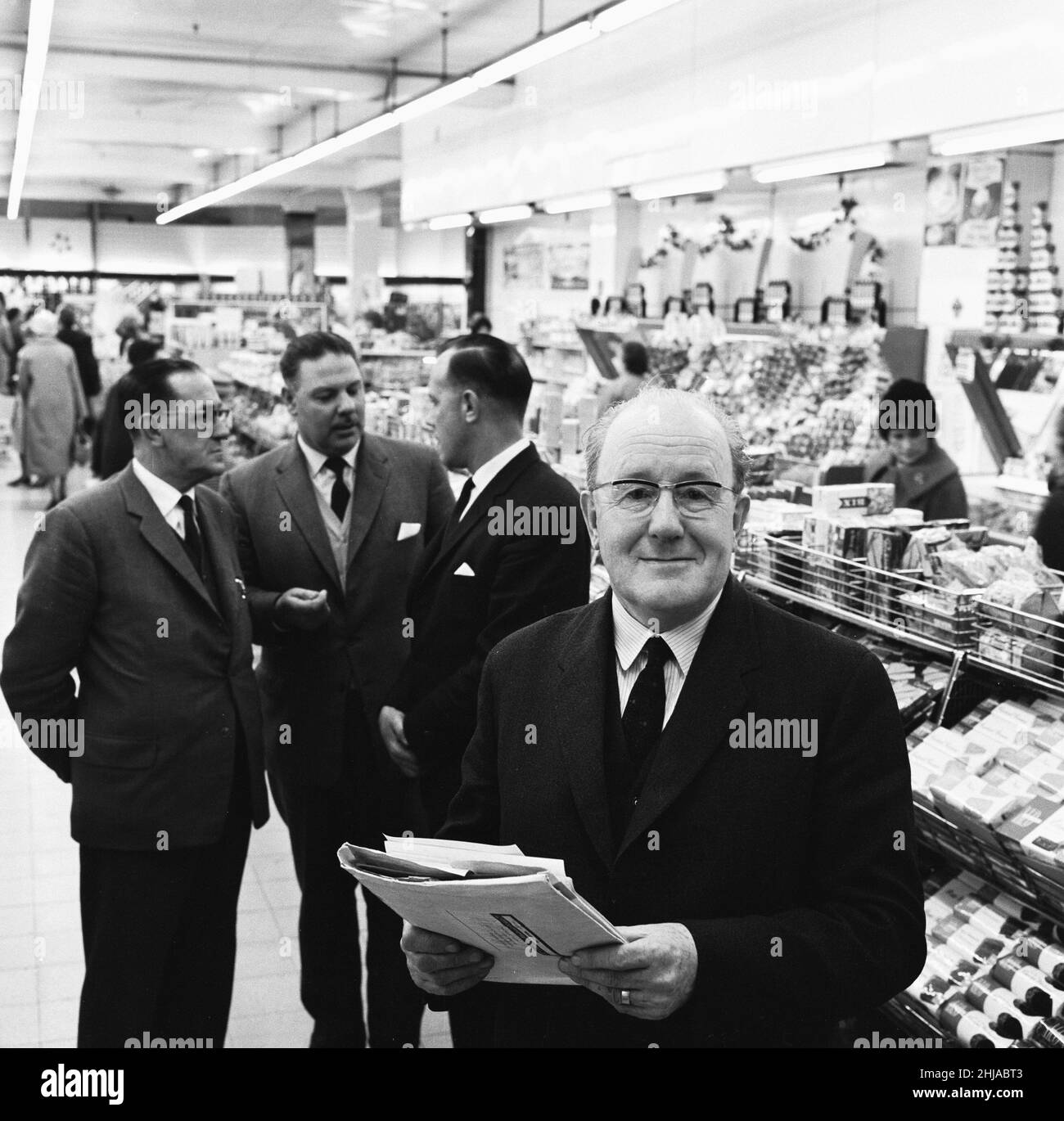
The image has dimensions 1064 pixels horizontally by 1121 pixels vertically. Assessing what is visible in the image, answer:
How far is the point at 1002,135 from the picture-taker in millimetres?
6273

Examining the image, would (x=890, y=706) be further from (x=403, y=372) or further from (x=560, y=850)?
(x=403, y=372)

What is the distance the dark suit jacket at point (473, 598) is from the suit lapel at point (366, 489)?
1.68 ft

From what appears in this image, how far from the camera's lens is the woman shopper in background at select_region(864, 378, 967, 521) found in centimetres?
605

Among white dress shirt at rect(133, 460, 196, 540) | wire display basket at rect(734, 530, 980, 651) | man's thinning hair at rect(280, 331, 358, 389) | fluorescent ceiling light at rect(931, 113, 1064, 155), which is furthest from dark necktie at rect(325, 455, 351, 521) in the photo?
fluorescent ceiling light at rect(931, 113, 1064, 155)

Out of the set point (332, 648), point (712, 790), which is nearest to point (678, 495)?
point (712, 790)

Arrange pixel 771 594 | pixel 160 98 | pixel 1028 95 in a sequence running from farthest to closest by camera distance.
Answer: pixel 160 98 < pixel 1028 95 < pixel 771 594

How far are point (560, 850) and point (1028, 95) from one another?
206 inches

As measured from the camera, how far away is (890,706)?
191 cm

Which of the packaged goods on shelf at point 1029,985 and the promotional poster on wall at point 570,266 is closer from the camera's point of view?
the packaged goods on shelf at point 1029,985

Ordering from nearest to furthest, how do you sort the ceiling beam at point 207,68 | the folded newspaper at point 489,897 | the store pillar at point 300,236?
the folded newspaper at point 489,897, the ceiling beam at point 207,68, the store pillar at point 300,236

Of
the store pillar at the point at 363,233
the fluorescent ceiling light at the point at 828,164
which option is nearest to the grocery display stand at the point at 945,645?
the fluorescent ceiling light at the point at 828,164

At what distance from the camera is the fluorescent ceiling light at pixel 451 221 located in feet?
45.5

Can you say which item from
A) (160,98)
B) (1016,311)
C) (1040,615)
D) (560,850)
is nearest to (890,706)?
(560,850)

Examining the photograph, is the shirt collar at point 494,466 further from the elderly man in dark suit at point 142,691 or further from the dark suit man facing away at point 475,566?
the elderly man in dark suit at point 142,691
